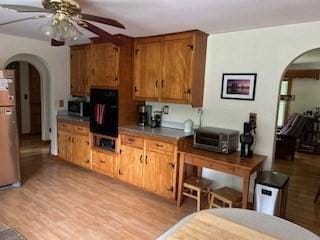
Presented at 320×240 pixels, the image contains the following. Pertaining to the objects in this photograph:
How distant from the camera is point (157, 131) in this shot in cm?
360

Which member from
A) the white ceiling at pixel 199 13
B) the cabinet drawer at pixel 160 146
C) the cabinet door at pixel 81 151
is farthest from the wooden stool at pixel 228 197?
the cabinet door at pixel 81 151

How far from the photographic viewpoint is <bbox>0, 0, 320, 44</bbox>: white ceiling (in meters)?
2.27

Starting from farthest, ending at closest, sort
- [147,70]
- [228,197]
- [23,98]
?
[23,98]
[147,70]
[228,197]

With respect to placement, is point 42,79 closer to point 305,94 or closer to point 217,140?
point 217,140

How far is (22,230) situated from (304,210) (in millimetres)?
3413

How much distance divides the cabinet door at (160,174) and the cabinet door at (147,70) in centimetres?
92

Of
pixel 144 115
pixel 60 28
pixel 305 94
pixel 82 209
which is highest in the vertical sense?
pixel 60 28

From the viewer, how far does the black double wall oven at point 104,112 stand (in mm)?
3934

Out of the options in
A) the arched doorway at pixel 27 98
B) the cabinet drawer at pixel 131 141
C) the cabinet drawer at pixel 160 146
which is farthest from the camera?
the arched doorway at pixel 27 98

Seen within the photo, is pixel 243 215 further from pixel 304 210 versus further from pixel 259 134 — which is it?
pixel 304 210

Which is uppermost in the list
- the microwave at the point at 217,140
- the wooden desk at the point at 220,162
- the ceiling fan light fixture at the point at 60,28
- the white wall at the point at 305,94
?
the ceiling fan light fixture at the point at 60,28

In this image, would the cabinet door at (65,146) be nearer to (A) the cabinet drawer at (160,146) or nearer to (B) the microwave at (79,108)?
(B) the microwave at (79,108)

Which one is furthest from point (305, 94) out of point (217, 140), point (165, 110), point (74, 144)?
point (74, 144)

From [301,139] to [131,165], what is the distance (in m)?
5.19
